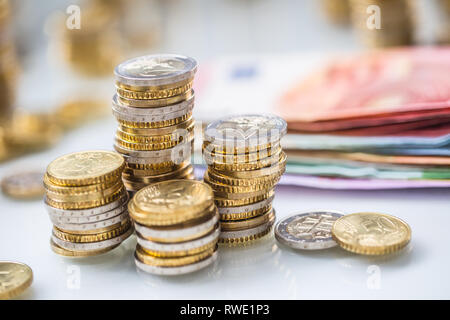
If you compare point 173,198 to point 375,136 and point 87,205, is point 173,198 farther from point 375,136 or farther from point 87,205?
point 375,136

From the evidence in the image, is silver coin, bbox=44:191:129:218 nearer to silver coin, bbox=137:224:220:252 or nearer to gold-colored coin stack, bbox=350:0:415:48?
silver coin, bbox=137:224:220:252

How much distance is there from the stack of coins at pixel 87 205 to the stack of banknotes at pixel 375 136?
0.96 feet

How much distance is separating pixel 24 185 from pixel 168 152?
0.32 m

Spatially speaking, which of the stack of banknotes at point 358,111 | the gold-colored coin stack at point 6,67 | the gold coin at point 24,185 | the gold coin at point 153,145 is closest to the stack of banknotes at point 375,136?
the stack of banknotes at point 358,111

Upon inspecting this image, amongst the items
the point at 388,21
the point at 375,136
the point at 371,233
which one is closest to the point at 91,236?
the point at 371,233

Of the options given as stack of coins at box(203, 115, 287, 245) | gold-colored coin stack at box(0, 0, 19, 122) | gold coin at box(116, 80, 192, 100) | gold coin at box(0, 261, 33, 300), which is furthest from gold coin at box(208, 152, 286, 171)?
gold-colored coin stack at box(0, 0, 19, 122)

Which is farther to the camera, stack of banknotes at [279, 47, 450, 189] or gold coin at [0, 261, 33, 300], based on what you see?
stack of banknotes at [279, 47, 450, 189]

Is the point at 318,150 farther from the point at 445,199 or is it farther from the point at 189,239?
the point at 189,239

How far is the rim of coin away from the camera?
0.77 metres

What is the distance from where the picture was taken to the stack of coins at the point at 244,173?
2.72 feet

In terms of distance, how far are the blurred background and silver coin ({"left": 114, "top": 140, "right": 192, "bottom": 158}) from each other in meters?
0.20

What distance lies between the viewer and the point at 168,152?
2.84 feet

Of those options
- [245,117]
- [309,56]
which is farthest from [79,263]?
[309,56]

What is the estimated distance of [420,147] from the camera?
99 centimetres
